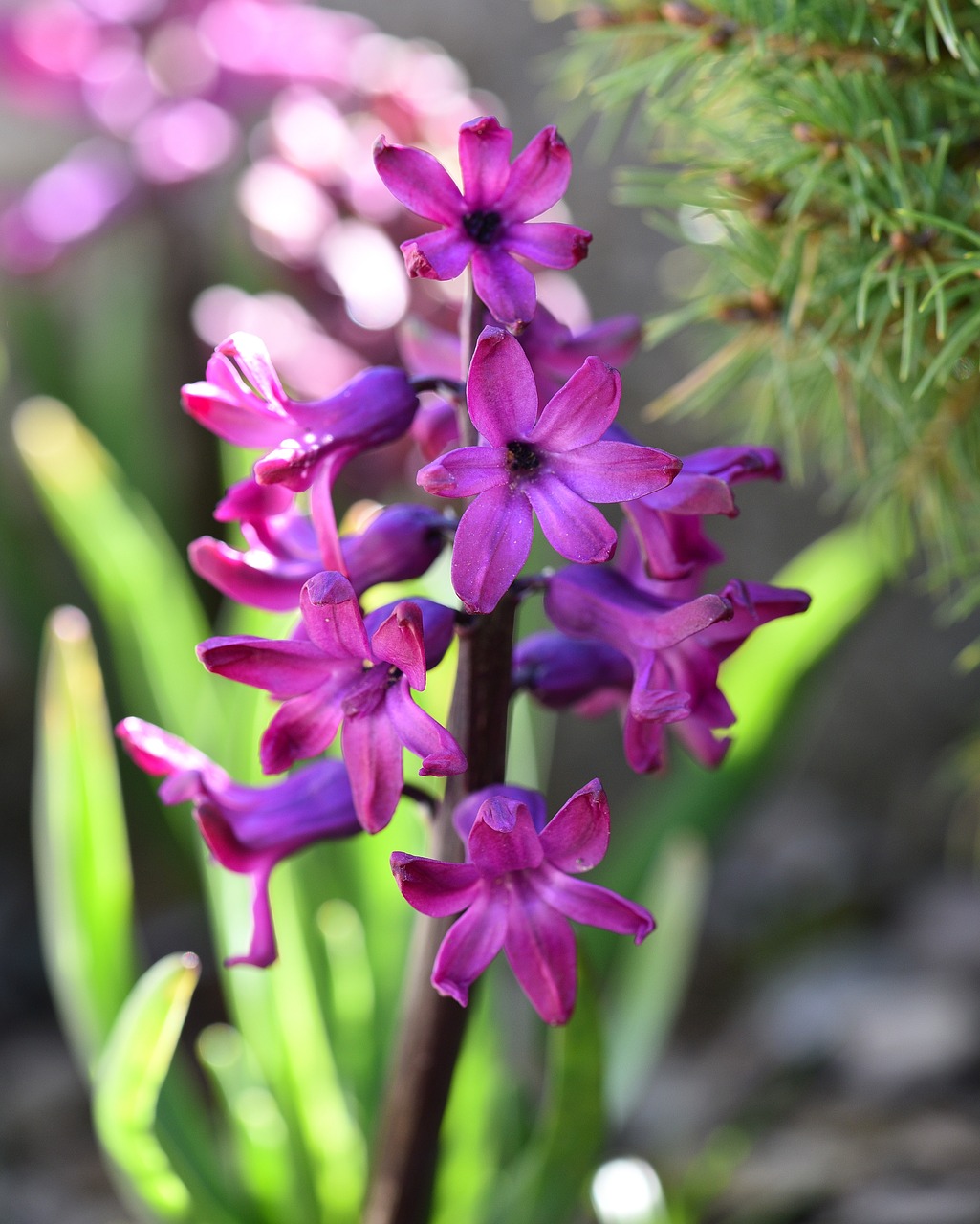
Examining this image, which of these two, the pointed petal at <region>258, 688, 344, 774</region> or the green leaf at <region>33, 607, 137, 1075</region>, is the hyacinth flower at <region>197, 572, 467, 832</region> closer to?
the pointed petal at <region>258, 688, 344, 774</region>

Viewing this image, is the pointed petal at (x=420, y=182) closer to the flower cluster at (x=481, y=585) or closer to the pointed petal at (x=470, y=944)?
the flower cluster at (x=481, y=585)

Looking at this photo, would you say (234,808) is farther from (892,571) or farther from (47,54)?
(47,54)

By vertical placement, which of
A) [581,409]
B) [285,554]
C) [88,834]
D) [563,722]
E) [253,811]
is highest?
[581,409]

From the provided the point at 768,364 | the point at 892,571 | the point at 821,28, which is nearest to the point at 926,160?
the point at 821,28

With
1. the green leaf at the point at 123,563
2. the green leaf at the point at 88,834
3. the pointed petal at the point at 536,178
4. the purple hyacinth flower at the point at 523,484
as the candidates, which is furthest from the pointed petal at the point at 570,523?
the green leaf at the point at 123,563

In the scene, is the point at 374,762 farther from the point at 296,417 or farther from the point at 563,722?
the point at 563,722

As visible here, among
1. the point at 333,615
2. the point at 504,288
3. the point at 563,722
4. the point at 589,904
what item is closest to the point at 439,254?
the point at 504,288
